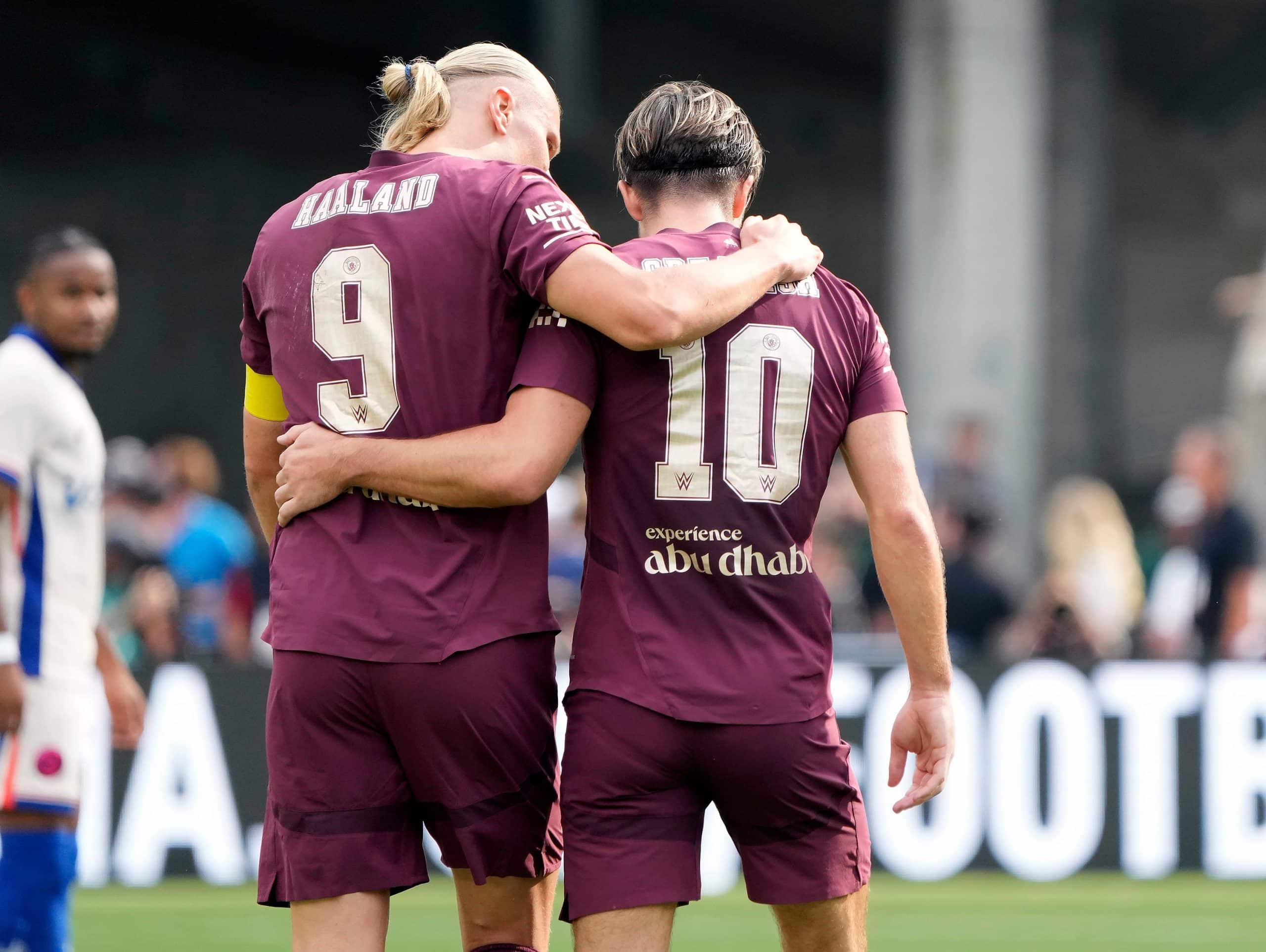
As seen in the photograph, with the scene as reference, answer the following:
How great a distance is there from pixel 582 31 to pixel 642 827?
17321mm

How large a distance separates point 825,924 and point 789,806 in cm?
27

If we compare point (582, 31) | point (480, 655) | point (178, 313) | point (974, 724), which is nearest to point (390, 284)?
point (480, 655)

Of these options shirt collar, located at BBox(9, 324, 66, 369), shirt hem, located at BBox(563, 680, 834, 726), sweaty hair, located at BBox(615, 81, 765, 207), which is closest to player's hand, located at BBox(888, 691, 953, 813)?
shirt hem, located at BBox(563, 680, 834, 726)

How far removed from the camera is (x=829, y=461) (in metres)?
3.81

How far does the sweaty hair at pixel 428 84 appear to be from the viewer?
3.79 m

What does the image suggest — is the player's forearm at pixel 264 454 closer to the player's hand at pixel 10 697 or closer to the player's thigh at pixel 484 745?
the player's thigh at pixel 484 745

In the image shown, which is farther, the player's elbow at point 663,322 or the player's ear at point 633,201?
the player's ear at point 633,201

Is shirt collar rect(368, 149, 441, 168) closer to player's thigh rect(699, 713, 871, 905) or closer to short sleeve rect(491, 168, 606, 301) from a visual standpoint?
short sleeve rect(491, 168, 606, 301)

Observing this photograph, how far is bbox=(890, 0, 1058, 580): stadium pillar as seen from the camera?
14.4 meters

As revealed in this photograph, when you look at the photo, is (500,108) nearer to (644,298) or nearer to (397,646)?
(644,298)

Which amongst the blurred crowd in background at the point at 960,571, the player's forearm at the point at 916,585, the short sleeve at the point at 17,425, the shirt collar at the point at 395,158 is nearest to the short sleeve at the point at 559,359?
the shirt collar at the point at 395,158

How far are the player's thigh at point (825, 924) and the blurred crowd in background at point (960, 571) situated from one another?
5.07 metres

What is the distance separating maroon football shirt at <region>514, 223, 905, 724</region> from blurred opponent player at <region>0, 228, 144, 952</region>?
2.13 metres

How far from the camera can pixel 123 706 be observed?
5.39m
